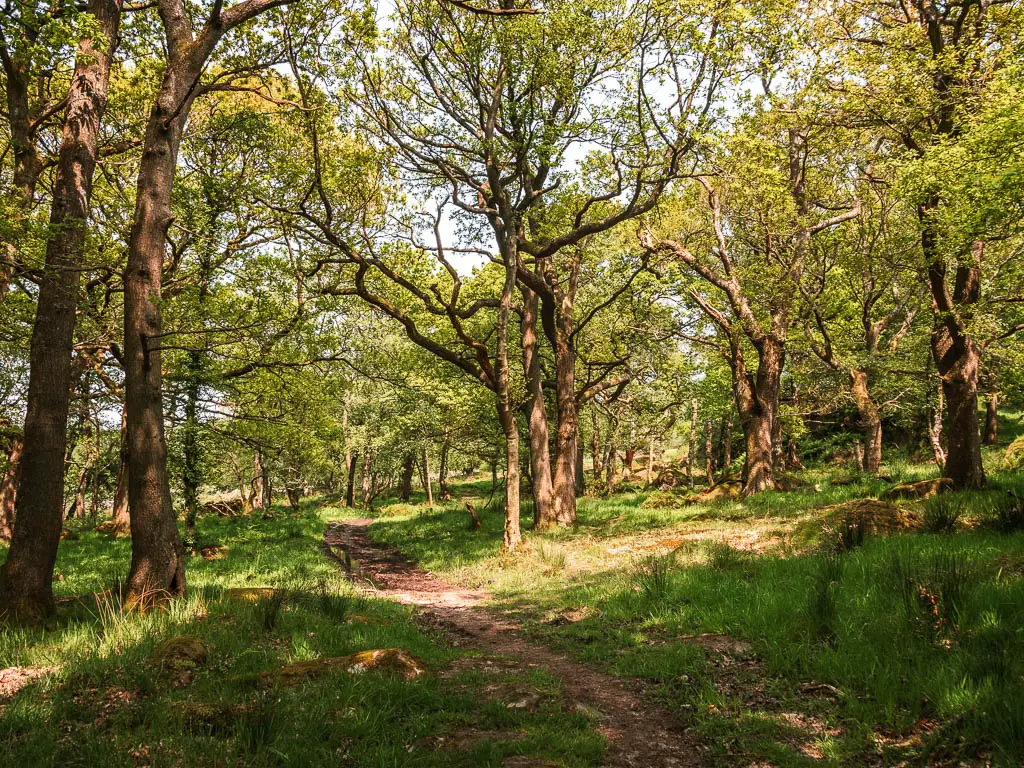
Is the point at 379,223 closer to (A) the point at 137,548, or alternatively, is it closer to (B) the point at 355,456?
(A) the point at 137,548

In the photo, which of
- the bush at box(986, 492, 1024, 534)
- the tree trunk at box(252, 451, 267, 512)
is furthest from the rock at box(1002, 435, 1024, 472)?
the tree trunk at box(252, 451, 267, 512)

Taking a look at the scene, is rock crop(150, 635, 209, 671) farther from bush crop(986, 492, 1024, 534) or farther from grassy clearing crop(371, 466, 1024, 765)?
bush crop(986, 492, 1024, 534)

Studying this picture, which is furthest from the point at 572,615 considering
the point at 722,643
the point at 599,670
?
the point at 722,643

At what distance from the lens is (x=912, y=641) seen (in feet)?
15.7

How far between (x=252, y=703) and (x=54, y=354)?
5933 mm

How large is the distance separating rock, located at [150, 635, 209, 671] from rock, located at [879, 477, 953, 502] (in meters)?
13.1

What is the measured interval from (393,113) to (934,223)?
1311 centimetres

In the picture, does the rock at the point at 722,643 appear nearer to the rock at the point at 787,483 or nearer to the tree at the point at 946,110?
the tree at the point at 946,110

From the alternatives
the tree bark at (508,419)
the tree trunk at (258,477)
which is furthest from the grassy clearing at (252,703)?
the tree trunk at (258,477)

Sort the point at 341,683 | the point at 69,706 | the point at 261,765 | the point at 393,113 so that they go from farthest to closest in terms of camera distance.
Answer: the point at 393,113 < the point at 341,683 < the point at 69,706 < the point at 261,765

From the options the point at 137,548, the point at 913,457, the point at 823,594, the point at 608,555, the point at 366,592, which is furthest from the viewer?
the point at 913,457

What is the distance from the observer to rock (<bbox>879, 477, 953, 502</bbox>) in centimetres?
1166

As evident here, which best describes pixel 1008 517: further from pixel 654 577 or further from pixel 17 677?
pixel 17 677

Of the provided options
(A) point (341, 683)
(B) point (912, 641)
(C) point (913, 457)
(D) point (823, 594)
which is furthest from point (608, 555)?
(C) point (913, 457)
